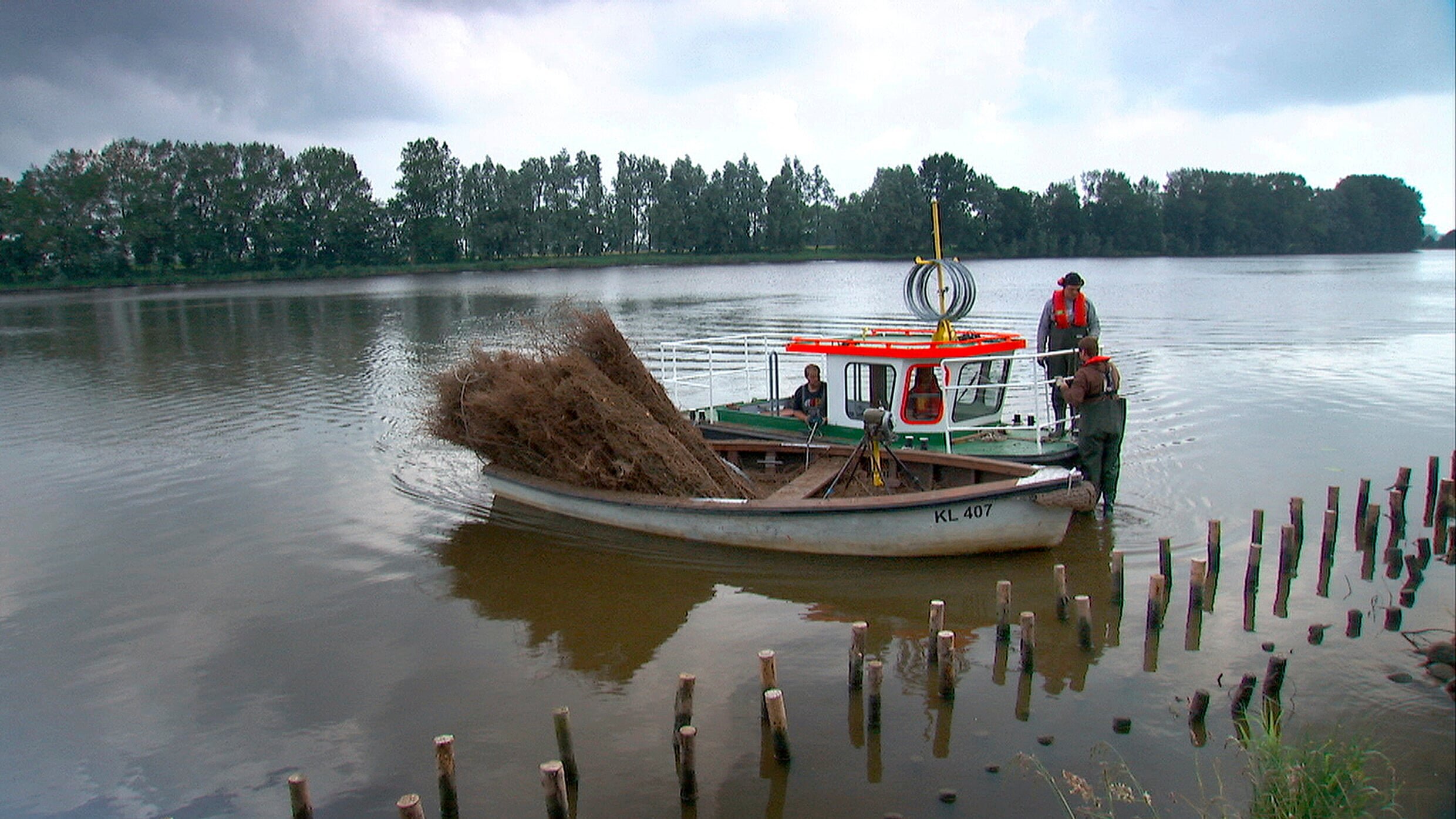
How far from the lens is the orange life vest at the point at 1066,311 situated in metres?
14.8

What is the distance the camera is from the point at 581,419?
13.0 m

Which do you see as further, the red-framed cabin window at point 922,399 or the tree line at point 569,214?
the tree line at point 569,214

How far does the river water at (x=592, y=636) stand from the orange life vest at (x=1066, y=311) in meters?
2.68

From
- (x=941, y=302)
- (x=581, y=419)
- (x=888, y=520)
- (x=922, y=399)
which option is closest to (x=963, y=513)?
(x=888, y=520)

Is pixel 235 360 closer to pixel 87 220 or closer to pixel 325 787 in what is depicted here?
pixel 325 787

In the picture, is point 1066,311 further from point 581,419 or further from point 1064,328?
point 581,419

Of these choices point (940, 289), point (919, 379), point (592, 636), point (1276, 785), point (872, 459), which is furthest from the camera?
point (940, 289)

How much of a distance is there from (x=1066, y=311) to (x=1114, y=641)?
6.71 metres

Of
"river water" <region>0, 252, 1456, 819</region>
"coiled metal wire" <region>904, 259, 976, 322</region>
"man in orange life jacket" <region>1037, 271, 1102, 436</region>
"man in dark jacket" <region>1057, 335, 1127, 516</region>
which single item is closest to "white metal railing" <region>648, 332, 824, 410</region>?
"coiled metal wire" <region>904, 259, 976, 322</region>

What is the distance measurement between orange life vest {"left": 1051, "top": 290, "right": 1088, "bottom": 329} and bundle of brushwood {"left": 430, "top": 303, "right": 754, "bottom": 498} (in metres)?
5.49

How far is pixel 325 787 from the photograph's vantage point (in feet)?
24.8

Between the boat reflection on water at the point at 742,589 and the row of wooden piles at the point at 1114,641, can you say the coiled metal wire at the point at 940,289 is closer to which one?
the boat reflection on water at the point at 742,589

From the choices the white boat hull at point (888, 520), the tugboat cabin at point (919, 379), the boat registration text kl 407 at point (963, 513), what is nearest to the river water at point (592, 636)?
the white boat hull at point (888, 520)

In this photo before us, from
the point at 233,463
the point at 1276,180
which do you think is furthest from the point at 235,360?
the point at 1276,180
